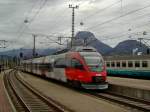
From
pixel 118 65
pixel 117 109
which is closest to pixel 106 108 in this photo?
pixel 117 109

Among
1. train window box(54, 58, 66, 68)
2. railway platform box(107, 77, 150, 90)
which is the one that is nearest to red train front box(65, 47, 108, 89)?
railway platform box(107, 77, 150, 90)

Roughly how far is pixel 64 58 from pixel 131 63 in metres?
16.0

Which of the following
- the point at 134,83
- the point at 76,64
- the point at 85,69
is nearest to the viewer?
the point at 85,69

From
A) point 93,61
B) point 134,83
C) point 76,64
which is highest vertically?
point 93,61

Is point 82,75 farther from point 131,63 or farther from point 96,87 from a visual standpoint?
point 131,63

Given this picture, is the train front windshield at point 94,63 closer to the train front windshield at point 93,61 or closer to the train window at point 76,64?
the train front windshield at point 93,61

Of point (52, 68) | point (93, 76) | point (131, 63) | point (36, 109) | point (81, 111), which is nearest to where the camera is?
point (81, 111)

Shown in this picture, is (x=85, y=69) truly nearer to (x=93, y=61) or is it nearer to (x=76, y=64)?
(x=93, y=61)

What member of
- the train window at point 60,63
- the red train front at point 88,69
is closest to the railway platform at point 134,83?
the red train front at point 88,69

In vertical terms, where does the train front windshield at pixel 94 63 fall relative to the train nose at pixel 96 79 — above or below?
above

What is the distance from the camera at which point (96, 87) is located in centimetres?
2838

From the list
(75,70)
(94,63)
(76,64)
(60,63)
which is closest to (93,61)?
(94,63)

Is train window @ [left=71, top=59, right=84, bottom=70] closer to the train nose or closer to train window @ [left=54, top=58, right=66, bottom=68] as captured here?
the train nose

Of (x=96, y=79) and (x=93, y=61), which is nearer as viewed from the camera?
(x=96, y=79)
